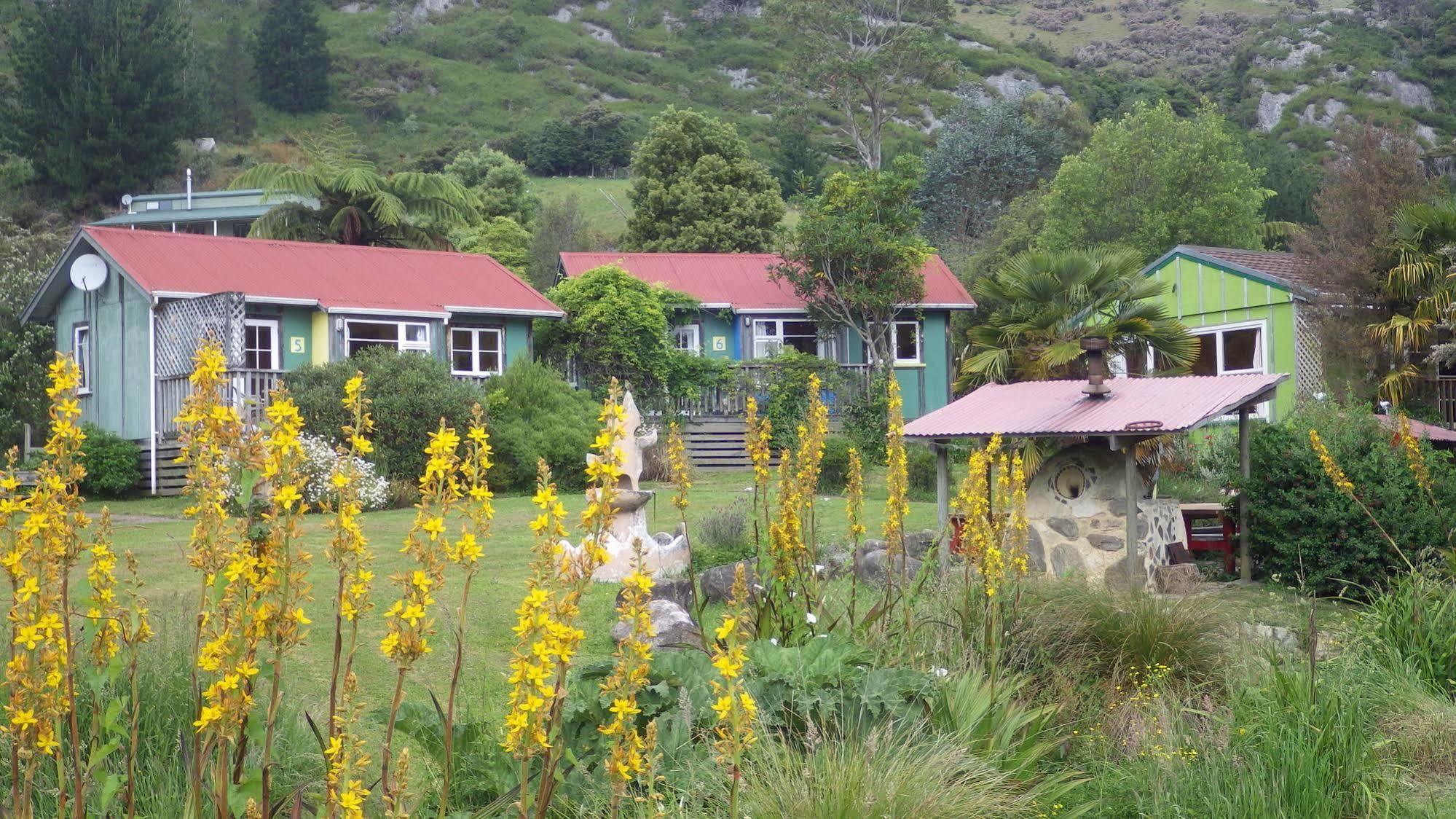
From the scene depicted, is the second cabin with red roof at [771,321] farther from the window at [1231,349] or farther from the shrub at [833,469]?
the shrub at [833,469]

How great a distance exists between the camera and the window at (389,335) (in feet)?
81.0

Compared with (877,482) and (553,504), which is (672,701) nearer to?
(553,504)

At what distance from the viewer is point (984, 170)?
53938 millimetres

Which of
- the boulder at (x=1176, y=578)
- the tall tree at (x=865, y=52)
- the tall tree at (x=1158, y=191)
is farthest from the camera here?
the tall tree at (x=865, y=52)

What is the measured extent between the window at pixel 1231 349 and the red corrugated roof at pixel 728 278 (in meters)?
5.24

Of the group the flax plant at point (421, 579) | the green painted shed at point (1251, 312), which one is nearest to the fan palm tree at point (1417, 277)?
the green painted shed at point (1251, 312)

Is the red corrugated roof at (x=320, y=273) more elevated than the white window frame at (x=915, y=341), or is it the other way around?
the red corrugated roof at (x=320, y=273)

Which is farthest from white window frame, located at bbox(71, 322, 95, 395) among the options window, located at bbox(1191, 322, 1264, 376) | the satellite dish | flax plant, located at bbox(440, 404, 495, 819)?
flax plant, located at bbox(440, 404, 495, 819)

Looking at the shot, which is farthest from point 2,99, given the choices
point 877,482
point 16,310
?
point 877,482

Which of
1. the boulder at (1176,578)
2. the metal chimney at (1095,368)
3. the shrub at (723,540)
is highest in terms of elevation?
the metal chimney at (1095,368)

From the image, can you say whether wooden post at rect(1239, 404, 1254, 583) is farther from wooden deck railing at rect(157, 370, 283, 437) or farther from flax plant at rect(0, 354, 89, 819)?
wooden deck railing at rect(157, 370, 283, 437)

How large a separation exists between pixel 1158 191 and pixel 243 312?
25.9 meters

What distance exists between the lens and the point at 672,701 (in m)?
5.49

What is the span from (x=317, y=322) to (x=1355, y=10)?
264 ft
